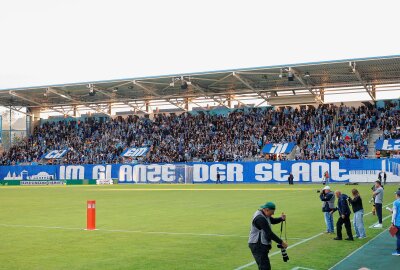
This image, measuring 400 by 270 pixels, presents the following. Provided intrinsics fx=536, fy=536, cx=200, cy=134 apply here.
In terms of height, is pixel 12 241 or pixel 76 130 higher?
pixel 76 130

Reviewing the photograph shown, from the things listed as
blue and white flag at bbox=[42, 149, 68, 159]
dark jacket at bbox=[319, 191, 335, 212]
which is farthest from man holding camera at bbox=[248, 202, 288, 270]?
blue and white flag at bbox=[42, 149, 68, 159]

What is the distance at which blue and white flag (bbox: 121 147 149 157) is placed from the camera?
241 ft

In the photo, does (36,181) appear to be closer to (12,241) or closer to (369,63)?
(369,63)

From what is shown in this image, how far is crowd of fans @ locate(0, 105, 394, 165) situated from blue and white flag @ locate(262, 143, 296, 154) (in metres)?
0.86

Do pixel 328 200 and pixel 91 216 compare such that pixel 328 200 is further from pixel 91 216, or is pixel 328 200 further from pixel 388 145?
pixel 388 145

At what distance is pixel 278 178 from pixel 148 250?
1836 inches

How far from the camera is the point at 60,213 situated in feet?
89.7

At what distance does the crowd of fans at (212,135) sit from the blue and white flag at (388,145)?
1.07 metres

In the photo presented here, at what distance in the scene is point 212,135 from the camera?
72.1 meters

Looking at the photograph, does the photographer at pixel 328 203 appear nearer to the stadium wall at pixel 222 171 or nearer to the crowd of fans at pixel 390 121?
the stadium wall at pixel 222 171

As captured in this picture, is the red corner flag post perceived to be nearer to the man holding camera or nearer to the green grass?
the green grass

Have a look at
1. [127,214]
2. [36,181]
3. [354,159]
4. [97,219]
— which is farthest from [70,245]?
[36,181]

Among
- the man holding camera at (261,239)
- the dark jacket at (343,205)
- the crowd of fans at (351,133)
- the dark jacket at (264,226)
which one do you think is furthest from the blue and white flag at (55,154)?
the dark jacket at (264,226)

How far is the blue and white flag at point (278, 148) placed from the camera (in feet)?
209
